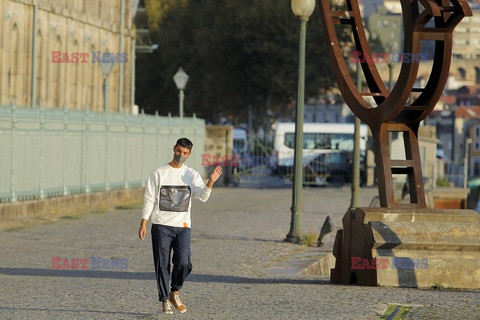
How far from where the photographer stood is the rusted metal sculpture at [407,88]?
15.7 m

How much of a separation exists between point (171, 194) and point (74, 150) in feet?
60.9

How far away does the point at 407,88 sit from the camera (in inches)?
621

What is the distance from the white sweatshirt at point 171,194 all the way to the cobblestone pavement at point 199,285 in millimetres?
847

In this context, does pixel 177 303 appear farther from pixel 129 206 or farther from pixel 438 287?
pixel 129 206

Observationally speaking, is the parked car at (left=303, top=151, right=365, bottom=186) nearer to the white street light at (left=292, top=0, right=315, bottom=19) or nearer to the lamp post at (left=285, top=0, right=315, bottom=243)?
the lamp post at (left=285, top=0, right=315, bottom=243)

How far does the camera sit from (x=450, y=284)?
1549 cm

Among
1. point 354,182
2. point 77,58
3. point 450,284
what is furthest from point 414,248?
point 77,58

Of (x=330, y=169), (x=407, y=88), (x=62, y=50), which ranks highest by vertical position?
(x=62, y=50)

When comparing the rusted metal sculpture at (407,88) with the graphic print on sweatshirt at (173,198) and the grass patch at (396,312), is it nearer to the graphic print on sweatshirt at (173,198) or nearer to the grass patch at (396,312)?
the grass patch at (396,312)

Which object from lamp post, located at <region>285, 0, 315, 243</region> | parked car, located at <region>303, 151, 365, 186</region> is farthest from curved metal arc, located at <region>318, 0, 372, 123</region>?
parked car, located at <region>303, 151, 365, 186</region>

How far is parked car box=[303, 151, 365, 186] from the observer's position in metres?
53.8

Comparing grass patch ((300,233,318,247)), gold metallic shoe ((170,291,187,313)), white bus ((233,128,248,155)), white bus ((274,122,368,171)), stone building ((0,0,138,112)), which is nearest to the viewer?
gold metallic shoe ((170,291,187,313))

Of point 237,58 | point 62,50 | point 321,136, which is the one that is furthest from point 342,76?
point 237,58

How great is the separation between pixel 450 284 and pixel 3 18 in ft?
116
